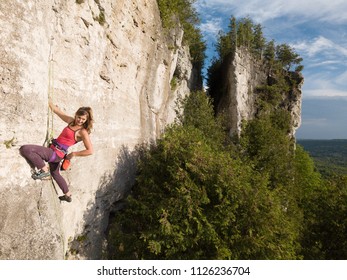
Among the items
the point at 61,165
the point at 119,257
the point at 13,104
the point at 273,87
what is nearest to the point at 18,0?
the point at 13,104

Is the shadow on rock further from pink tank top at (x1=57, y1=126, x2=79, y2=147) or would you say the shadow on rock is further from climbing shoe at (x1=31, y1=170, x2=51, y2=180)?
pink tank top at (x1=57, y1=126, x2=79, y2=147)

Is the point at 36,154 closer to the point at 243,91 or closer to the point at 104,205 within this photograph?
the point at 104,205

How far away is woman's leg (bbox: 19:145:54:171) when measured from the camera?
6.92m

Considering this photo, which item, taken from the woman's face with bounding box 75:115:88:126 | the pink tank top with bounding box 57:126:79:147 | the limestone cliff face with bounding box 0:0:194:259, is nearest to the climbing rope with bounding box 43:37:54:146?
the limestone cliff face with bounding box 0:0:194:259

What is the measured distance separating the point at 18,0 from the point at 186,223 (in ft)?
33.0

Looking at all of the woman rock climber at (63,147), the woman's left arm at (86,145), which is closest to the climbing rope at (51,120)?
the woman rock climber at (63,147)

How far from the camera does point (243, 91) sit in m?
30.6

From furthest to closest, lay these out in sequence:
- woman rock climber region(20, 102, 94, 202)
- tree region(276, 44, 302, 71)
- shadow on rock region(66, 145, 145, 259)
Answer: tree region(276, 44, 302, 71) → shadow on rock region(66, 145, 145, 259) → woman rock climber region(20, 102, 94, 202)

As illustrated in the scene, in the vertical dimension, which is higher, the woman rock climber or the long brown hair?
the long brown hair

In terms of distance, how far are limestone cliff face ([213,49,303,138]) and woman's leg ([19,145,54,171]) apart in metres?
23.3

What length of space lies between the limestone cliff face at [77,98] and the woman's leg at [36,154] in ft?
0.62

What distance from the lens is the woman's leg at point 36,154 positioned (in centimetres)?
692

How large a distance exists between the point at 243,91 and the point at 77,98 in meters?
24.3

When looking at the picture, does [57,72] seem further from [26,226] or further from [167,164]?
[167,164]
